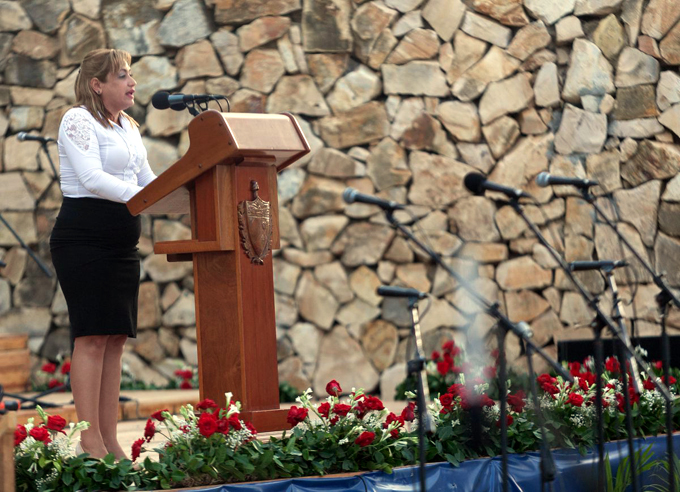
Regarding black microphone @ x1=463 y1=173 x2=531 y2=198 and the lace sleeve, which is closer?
black microphone @ x1=463 y1=173 x2=531 y2=198

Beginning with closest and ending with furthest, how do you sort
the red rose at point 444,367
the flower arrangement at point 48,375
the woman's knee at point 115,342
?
1. the woman's knee at point 115,342
2. the red rose at point 444,367
3. the flower arrangement at point 48,375

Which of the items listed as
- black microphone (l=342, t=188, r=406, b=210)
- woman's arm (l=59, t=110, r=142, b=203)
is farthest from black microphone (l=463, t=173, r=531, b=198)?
woman's arm (l=59, t=110, r=142, b=203)

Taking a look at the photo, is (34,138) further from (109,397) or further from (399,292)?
(399,292)

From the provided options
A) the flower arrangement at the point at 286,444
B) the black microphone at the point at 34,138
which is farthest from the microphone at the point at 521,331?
the black microphone at the point at 34,138

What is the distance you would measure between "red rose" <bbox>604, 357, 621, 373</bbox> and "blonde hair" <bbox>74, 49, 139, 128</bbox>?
1.73 m

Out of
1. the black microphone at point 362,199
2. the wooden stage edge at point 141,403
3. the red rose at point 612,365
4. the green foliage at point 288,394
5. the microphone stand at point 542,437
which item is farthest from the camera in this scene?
the green foliage at point 288,394

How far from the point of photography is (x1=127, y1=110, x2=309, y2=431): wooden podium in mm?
2820

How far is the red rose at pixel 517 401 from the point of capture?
2113mm

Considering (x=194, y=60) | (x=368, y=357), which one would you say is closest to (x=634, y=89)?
(x=368, y=357)

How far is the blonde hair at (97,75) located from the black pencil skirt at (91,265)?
29 cm

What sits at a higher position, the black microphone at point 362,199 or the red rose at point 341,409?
the black microphone at point 362,199

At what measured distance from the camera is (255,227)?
2.88m

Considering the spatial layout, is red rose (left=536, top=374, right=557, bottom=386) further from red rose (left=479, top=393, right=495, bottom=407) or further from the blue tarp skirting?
the blue tarp skirting

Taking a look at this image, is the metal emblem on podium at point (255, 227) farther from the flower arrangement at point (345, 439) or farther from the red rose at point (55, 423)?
the red rose at point (55, 423)
